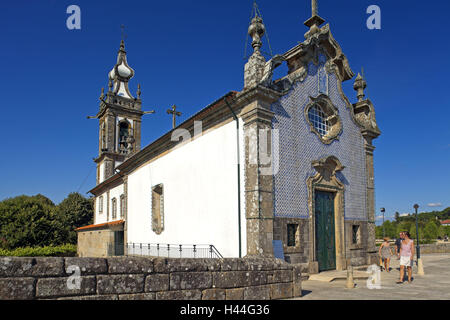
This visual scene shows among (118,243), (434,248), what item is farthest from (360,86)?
(118,243)

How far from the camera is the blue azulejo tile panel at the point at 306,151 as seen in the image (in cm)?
1101

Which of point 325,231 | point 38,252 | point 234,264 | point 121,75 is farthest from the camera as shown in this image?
point 121,75

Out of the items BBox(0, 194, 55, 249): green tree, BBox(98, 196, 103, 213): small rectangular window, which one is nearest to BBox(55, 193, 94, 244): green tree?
BBox(0, 194, 55, 249): green tree

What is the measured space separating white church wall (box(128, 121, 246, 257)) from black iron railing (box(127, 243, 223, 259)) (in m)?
0.19

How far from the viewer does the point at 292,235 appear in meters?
11.0

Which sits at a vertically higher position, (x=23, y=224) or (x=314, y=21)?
(x=314, y=21)

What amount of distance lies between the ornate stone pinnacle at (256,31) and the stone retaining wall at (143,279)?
22.8 feet

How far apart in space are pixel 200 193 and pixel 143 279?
26.2 feet

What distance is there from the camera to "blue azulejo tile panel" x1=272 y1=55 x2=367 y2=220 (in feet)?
36.1

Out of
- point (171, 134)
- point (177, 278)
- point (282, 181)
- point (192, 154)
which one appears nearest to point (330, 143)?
point (282, 181)

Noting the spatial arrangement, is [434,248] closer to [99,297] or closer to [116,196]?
[116,196]

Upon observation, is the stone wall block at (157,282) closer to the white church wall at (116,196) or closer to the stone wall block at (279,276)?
the stone wall block at (279,276)

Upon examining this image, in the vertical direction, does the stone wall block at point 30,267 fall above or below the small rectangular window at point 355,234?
above

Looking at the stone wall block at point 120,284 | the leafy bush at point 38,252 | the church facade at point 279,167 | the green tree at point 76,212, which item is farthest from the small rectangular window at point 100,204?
the stone wall block at point 120,284
